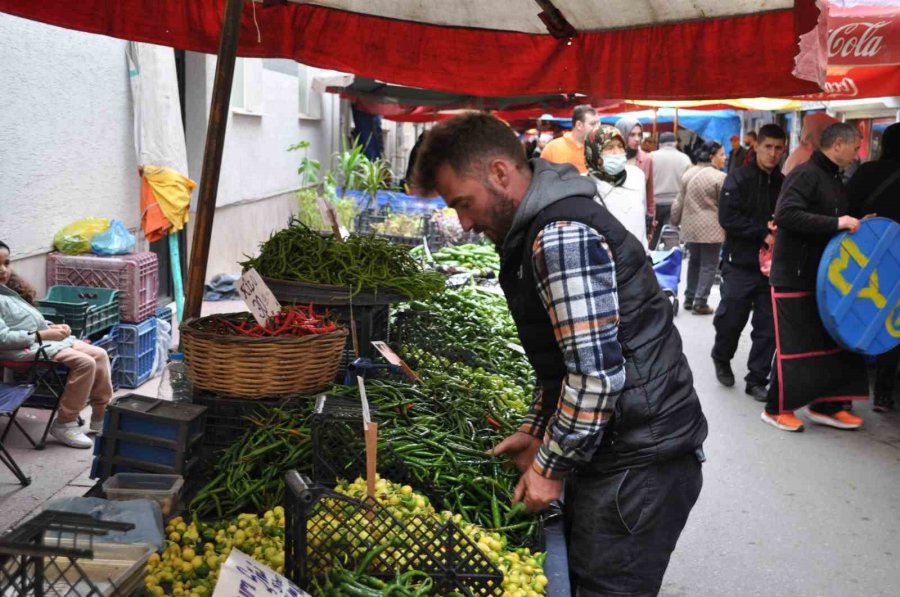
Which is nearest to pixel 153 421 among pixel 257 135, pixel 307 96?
pixel 257 135

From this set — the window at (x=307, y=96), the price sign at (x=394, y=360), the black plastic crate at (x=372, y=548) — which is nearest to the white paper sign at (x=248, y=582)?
the black plastic crate at (x=372, y=548)

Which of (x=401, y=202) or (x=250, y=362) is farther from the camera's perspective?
(x=401, y=202)

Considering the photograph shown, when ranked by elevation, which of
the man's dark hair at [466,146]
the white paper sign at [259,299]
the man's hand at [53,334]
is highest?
the man's dark hair at [466,146]

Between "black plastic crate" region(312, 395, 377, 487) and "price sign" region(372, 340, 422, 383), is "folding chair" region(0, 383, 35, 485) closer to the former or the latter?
"price sign" region(372, 340, 422, 383)

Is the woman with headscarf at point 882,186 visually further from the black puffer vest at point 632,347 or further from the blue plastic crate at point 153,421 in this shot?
the blue plastic crate at point 153,421

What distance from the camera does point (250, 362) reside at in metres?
3.53

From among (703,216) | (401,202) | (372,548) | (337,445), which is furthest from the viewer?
(401,202)

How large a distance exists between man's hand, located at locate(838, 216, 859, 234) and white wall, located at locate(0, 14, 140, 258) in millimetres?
6269

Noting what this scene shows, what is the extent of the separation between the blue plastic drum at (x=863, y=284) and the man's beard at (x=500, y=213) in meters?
4.81

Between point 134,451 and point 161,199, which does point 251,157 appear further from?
point 134,451

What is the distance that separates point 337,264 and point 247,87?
1011 cm

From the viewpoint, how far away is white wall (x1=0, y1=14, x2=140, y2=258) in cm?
670

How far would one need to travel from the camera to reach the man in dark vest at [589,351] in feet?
8.13

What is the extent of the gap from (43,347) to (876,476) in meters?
6.05
